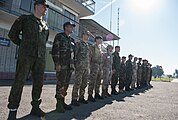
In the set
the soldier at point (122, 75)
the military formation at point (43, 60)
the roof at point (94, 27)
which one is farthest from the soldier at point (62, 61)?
the roof at point (94, 27)

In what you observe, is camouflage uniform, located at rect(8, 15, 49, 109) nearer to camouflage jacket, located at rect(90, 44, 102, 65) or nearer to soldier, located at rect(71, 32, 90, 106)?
soldier, located at rect(71, 32, 90, 106)

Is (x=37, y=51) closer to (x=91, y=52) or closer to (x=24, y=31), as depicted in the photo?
(x=24, y=31)

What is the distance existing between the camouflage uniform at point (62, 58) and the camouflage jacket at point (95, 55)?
161cm

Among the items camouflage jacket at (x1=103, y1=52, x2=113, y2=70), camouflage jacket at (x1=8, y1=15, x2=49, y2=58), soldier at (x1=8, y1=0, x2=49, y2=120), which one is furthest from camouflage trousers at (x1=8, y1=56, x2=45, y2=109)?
camouflage jacket at (x1=103, y1=52, x2=113, y2=70)

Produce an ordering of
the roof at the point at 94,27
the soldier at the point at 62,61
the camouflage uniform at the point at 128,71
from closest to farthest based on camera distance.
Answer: the soldier at the point at 62,61
the camouflage uniform at the point at 128,71
the roof at the point at 94,27

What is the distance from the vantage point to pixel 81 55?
17.4 ft

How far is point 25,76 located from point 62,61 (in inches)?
42.9

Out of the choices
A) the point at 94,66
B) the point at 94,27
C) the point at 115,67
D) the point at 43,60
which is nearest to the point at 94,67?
the point at 94,66

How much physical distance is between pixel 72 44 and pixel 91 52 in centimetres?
153

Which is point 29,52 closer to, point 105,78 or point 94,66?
point 94,66

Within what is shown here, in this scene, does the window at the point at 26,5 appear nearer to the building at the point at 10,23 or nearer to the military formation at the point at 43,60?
the building at the point at 10,23

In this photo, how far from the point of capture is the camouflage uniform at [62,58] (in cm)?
422

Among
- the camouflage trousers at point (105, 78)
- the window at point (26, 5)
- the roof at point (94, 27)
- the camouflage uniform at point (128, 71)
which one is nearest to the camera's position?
the camouflage trousers at point (105, 78)

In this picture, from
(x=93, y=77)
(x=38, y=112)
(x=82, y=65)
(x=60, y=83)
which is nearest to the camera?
(x=38, y=112)
